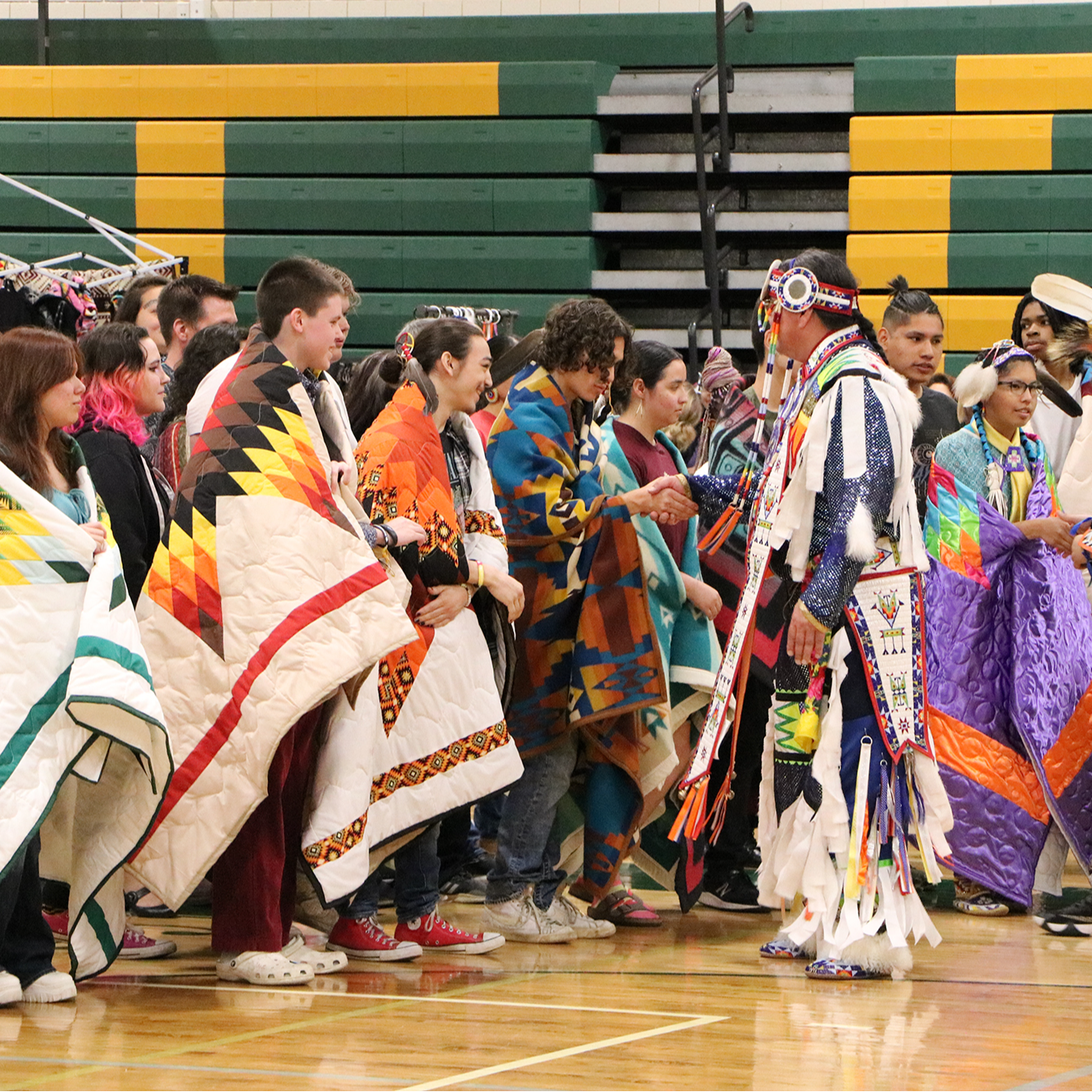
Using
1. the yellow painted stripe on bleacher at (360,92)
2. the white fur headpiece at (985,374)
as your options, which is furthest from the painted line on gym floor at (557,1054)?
the yellow painted stripe on bleacher at (360,92)

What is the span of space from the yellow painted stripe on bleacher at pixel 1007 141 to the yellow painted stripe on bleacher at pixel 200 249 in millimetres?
3761

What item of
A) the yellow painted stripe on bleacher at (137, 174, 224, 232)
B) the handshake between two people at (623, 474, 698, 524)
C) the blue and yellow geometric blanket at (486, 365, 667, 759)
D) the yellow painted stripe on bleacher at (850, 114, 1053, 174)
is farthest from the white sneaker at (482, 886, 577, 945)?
the yellow painted stripe on bleacher at (137, 174, 224, 232)

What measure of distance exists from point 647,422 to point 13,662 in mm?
1709

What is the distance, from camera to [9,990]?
2814 mm

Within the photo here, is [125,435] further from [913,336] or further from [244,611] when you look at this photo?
[913,336]

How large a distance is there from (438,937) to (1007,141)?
20.7ft

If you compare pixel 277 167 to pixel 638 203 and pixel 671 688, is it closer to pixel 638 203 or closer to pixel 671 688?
pixel 638 203

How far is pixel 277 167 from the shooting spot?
30.3 feet

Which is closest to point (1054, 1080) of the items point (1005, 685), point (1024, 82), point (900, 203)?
point (1005, 685)

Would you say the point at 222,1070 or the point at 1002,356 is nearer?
the point at 222,1070

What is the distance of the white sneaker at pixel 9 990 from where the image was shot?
110 inches

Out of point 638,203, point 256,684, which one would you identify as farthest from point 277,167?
point 256,684

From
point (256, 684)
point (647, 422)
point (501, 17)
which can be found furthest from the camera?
point (501, 17)

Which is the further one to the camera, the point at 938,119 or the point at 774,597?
the point at 938,119
